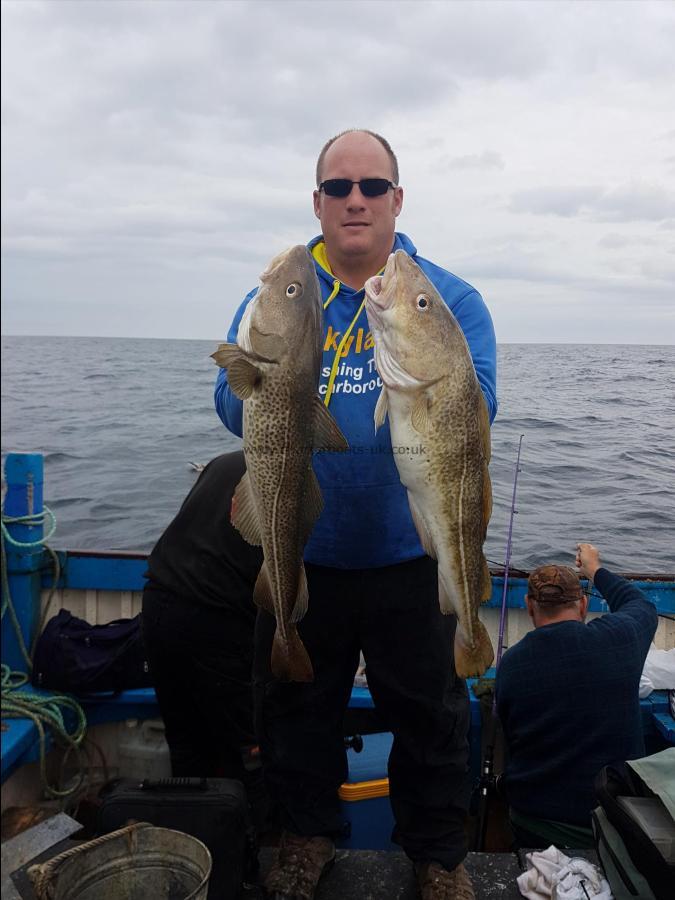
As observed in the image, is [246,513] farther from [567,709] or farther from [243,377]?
[567,709]

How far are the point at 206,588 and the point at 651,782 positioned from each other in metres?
2.39

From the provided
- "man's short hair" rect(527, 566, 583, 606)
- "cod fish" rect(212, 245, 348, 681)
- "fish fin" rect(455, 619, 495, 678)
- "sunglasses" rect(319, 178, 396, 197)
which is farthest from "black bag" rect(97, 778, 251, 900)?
"sunglasses" rect(319, 178, 396, 197)

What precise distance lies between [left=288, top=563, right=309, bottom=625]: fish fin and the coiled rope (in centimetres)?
275

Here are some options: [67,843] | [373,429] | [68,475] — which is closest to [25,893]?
[67,843]

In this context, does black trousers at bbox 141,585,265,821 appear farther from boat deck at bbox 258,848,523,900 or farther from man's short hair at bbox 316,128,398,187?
man's short hair at bbox 316,128,398,187

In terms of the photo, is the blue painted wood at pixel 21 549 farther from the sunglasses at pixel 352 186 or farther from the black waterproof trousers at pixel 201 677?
the sunglasses at pixel 352 186

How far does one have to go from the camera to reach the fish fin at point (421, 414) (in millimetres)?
2475

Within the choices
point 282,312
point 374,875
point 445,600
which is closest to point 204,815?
point 374,875

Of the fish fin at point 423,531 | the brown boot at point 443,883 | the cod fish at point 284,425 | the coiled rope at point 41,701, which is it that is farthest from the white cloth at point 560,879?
the coiled rope at point 41,701

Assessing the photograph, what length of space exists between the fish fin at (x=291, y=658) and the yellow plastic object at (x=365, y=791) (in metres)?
1.67

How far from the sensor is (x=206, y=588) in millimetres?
4062

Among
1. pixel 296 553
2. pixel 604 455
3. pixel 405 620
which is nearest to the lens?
pixel 296 553

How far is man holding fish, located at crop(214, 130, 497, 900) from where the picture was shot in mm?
2531

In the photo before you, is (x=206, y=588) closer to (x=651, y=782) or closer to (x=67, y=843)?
(x=67, y=843)
